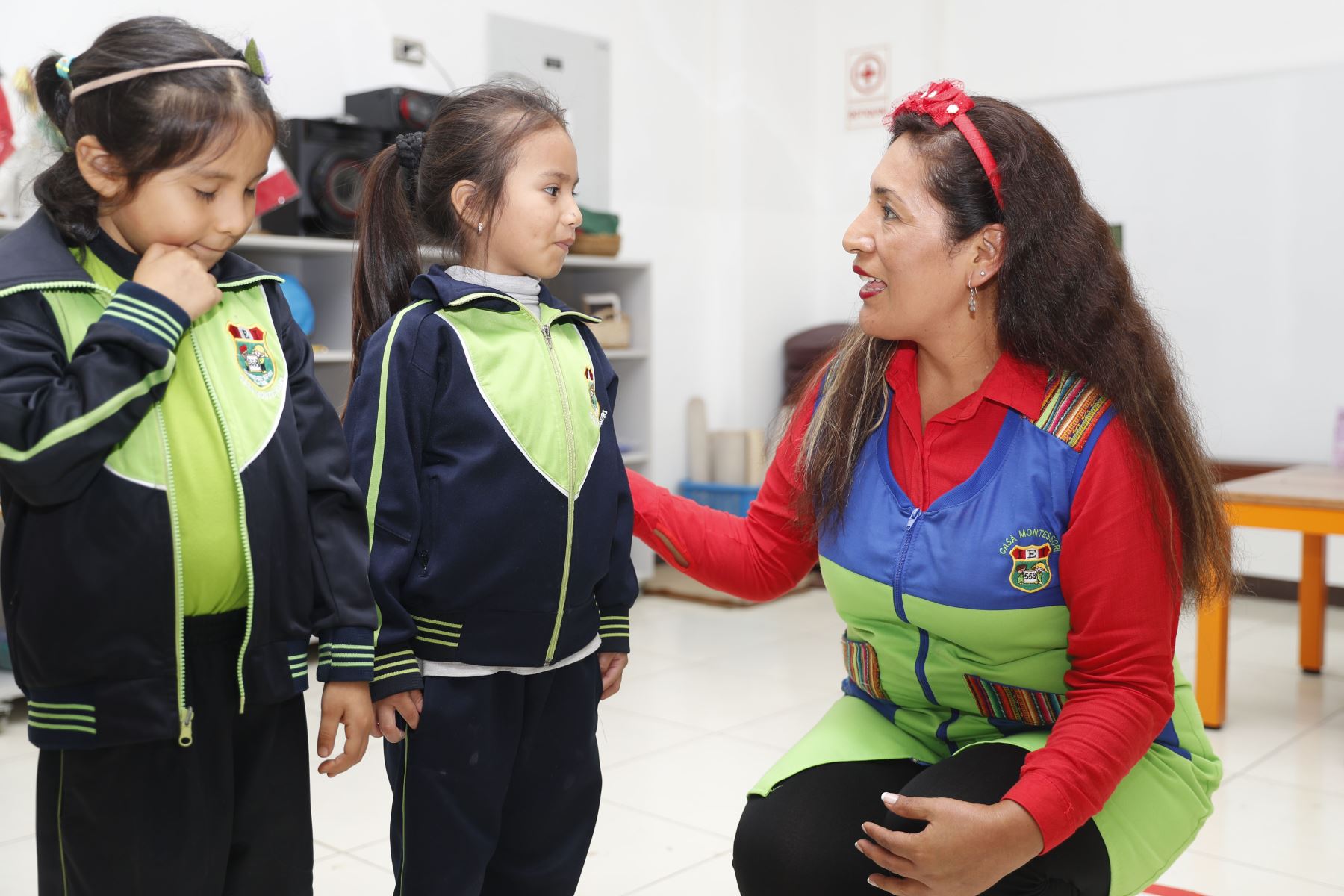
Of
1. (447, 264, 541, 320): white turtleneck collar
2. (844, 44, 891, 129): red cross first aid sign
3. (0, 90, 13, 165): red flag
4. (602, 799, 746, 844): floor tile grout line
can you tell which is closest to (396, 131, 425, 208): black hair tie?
(447, 264, 541, 320): white turtleneck collar

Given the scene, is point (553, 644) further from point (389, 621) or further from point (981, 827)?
point (981, 827)

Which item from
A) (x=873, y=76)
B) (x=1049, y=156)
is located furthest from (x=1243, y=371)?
(x=1049, y=156)

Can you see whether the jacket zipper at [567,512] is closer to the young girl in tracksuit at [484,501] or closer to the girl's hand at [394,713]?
the young girl in tracksuit at [484,501]

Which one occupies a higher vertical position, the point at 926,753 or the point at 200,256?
the point at 200,256

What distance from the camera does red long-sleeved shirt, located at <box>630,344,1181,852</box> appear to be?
127cm

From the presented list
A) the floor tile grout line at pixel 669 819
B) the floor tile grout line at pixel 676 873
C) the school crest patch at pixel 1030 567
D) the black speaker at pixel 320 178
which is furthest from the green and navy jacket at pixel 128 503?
the black speaker at pixel 320 178

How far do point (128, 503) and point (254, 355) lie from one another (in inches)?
7.7

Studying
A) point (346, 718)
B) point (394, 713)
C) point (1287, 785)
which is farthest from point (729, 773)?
point (346, 718)

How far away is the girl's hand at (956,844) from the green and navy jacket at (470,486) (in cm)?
46

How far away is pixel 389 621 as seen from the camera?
139cm

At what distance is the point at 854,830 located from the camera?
1.39 metres

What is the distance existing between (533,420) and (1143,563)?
0.71 metres

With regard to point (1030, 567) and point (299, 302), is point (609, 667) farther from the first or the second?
point (299, 302)

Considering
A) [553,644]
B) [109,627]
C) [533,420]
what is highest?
[533,420]
